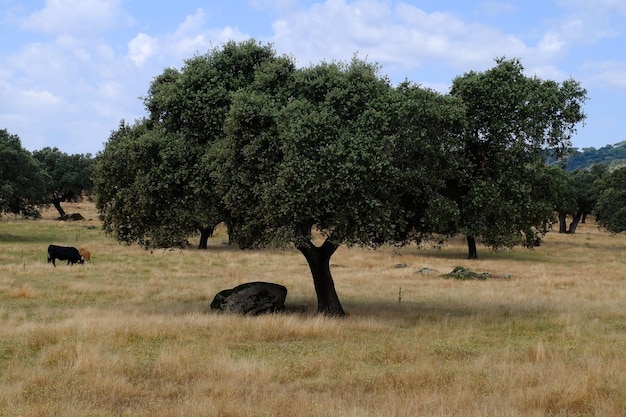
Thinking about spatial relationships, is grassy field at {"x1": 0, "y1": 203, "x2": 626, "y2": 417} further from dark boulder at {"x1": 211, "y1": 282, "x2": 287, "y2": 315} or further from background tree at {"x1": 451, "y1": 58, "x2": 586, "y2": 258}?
background tree at {"x1": 451, "y1": 58, "x2": 586, "y2": 258}

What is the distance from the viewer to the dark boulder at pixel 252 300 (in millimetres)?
22250

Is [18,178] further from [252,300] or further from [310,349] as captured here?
[310,349]

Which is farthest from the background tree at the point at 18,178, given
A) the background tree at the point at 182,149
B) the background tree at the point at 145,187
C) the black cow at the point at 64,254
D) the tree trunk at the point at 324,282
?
the tree trunk at the point at 324,282

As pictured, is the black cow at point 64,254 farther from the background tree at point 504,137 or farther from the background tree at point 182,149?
the background tree at point 504,137

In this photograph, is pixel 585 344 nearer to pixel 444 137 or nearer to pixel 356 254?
pixel 444 137

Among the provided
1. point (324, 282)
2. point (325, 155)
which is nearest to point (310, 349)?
point (325, 155)

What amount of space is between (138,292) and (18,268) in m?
11.7

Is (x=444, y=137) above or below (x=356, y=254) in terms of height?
above

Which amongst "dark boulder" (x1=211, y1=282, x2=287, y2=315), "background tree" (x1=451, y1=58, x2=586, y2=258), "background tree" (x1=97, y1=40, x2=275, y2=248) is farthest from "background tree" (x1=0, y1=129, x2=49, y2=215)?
"background tree" (x1=451, y1=58, x2=586, y2=258)

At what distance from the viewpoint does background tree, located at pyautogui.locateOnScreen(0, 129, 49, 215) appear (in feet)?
199

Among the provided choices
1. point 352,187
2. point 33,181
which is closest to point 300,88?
point 352,187

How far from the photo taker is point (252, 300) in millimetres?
22547

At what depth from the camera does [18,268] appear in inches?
1384

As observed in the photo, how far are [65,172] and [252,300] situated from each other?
76.5 meters
